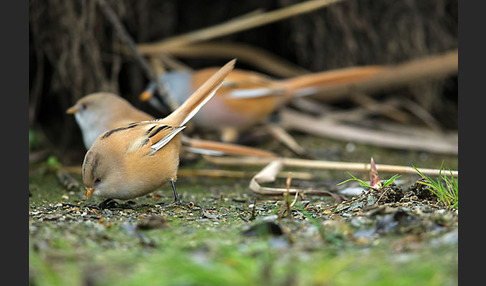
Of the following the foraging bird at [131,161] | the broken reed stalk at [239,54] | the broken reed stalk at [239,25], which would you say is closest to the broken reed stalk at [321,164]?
the foraging bird at [131,161]

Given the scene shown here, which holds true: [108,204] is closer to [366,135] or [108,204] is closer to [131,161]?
[131,161]

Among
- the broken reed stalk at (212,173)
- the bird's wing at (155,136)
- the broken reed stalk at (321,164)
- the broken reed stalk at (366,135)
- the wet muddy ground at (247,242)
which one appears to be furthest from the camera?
the broken reed stalk at (366,135)

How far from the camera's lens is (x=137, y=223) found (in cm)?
270

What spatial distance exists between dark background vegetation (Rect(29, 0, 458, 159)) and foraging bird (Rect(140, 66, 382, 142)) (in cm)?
54

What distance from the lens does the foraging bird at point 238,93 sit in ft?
17.0

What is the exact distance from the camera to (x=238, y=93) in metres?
5.21

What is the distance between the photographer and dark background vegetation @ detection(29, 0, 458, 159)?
4.87 m

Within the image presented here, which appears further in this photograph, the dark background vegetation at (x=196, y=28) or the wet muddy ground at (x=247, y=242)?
the dark background vegetation at (x=196, y=28)

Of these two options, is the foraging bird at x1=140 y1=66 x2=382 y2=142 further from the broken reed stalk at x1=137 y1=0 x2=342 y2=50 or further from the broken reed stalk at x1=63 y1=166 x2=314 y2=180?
the broken reed stalk at x1=63 y1=166 x2=314 y2=180

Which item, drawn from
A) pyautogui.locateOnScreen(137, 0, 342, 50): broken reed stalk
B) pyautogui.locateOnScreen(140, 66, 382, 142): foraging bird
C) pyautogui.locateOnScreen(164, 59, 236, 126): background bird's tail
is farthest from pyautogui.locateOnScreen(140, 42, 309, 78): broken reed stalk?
pyautogui.locateOnScreen(164, 59, 236, 126): background bird's tail

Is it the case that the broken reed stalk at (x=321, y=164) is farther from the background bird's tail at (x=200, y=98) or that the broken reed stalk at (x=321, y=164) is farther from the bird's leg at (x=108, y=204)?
the bird's leg at (x=108, y=204)

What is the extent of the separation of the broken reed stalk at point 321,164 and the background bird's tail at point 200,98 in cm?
90

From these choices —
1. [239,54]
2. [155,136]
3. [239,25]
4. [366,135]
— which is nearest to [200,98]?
[155,136]

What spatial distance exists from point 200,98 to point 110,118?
80 centimetres
